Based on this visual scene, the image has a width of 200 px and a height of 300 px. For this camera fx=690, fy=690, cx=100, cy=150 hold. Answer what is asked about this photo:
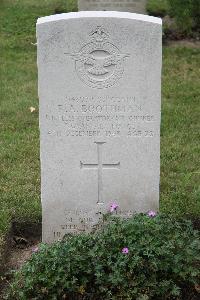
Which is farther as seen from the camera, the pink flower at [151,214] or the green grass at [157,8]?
the green grass at [157,8]

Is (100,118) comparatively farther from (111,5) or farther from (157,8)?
(157,8)

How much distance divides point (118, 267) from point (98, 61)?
1.36 m

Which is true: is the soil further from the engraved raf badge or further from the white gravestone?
the engraved raf badge

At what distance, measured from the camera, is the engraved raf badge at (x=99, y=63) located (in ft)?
14.7

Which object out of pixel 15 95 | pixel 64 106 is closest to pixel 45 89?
pixel 64 106

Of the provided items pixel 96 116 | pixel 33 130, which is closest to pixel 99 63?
pixel 96 116

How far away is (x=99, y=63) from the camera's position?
14.9 ft

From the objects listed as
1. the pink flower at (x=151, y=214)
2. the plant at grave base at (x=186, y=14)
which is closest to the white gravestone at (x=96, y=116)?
the pink flower at (x=151, y=214)

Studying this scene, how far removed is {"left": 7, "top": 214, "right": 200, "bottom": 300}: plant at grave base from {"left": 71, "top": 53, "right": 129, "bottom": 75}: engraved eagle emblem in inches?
Answer: 39.7

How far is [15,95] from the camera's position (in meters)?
8.80

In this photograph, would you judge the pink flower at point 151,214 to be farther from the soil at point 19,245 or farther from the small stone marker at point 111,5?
the small stone marker at point 111,5

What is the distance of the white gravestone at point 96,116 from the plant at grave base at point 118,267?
19.4 inches

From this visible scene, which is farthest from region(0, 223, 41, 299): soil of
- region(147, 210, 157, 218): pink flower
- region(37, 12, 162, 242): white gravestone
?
region(147, 210, 157, 218): pink flower

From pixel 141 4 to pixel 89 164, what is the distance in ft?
20.3
